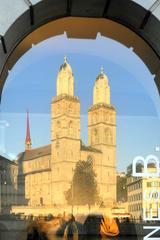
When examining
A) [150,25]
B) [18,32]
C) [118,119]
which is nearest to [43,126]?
[118,119]

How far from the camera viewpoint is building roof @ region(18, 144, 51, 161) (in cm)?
1028

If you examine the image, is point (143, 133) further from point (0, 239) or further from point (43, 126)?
point (0, 239)

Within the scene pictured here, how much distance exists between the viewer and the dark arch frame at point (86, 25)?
864cm

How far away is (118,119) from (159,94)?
3.35 feet

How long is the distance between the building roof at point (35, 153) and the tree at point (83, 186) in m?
0.70

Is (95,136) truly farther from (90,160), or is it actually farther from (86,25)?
(86,25)

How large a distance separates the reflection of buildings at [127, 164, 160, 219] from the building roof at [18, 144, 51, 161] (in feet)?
5.60

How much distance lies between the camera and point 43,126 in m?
10.5

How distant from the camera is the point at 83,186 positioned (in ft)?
34.6

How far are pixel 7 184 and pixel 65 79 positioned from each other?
245 cm

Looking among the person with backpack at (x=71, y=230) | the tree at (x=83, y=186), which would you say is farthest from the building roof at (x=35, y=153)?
the person with backpack at (x=71, y=230)

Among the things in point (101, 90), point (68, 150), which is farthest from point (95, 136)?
point (101, 90)

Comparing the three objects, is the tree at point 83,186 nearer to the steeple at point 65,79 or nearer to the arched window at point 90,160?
the arched window at point 90,160

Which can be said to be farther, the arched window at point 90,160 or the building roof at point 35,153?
the arched window at point 90,160
